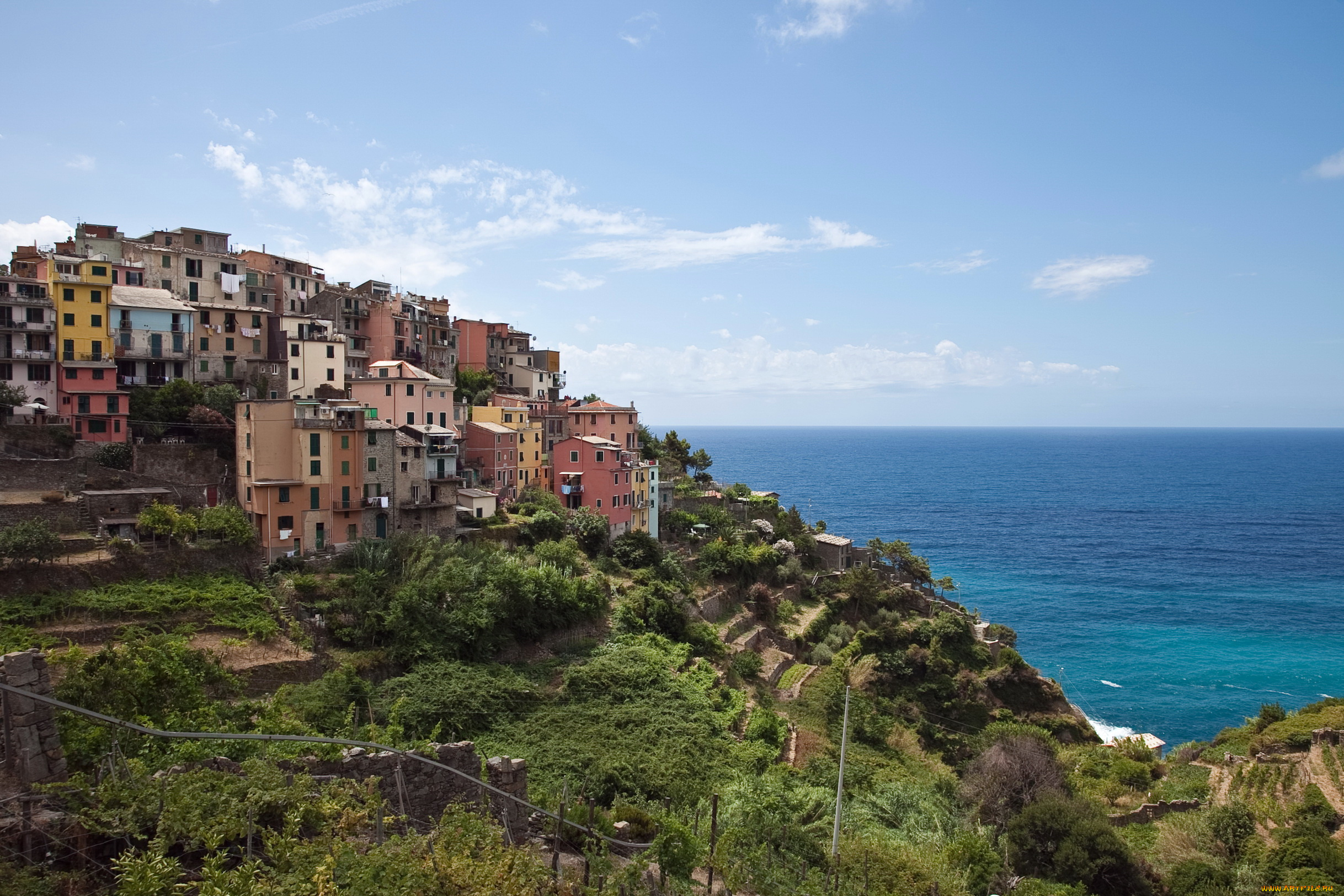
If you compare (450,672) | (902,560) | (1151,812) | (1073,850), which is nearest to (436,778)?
(450,672)

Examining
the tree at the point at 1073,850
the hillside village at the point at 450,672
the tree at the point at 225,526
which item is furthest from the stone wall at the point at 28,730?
the tree at the point at 1073,850

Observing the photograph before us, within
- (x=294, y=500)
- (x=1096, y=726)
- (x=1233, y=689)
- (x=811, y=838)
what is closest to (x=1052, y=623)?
(x=1233, y=689)

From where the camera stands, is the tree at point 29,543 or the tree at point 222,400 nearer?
the tree at point 29,543

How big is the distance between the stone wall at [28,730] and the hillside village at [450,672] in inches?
3.1

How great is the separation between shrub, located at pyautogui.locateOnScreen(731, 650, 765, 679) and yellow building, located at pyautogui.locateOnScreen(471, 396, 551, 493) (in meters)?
17.9

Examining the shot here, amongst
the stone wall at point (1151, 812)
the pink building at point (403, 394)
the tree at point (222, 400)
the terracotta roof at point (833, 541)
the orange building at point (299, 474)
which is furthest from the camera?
the terracotta roof at point (833, 541)

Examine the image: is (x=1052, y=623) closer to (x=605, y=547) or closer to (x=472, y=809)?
(x=605, y=547)

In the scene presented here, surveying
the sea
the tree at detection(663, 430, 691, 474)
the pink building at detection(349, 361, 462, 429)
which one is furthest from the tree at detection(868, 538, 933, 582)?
the pink building at detection(349, 361, 462, 429)

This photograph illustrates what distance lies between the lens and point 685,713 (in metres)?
29.9

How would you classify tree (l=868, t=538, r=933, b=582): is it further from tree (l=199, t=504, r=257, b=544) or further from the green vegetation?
tree (l=199, t=504, r=257, b=544)

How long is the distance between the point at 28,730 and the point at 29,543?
60.4ft

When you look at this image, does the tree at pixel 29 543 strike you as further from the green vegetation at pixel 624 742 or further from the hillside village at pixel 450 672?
the green vegetation at pixel 624 742

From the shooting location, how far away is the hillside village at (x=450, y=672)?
42.3ft

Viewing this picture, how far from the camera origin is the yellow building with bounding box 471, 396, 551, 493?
5100 cm
